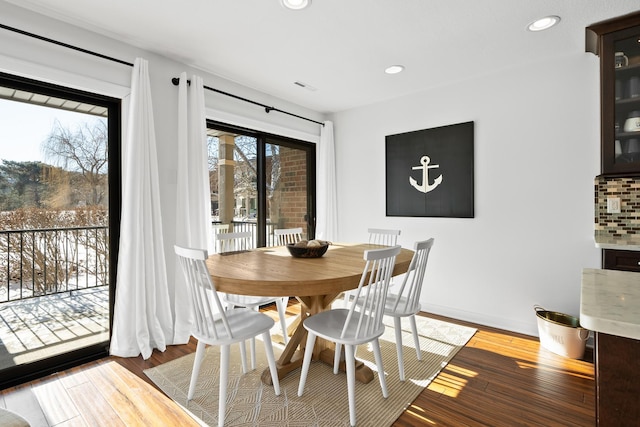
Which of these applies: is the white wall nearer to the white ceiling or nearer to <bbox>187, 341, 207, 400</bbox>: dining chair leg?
the white ceiling

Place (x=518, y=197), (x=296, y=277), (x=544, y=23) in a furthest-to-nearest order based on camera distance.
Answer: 1. (x=518, y=197)
2. (x=544, y=23)
3. (x=296, y=277)

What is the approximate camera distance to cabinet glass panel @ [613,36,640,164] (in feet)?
7.56

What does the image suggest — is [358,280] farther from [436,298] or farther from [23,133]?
[23,133]

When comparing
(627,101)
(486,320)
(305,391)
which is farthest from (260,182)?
(627,101)

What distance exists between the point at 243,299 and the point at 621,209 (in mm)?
3075

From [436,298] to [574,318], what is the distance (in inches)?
48.9

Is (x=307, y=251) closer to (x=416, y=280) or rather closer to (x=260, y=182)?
(x=416, y=280)

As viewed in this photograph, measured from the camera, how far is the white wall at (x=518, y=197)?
9.32 ft

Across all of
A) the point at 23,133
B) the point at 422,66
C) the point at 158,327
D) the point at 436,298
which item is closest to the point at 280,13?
the point at 422,66

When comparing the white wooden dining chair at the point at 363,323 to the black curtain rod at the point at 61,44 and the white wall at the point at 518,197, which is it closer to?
the white wall at the point at 518,197

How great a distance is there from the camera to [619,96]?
2.36 m

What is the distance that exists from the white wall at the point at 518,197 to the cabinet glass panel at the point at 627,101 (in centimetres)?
42

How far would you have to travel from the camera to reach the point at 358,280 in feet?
6.04

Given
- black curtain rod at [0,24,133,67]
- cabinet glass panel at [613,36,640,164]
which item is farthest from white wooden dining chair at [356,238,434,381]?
black curtain rod at [0,24,133,67]
